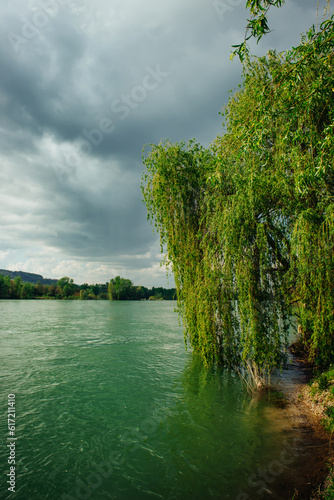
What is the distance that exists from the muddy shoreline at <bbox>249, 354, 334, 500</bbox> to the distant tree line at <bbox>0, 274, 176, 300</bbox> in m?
78.5

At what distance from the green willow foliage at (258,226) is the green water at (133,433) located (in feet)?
6.12

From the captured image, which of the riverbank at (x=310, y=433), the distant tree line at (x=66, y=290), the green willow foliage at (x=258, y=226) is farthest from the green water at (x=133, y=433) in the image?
the distant tree line at (x=66, y=290)

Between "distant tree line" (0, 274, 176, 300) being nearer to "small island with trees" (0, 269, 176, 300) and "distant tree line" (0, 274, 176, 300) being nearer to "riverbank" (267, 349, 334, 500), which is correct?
"small island with trees" (0, 269, 176, 300)

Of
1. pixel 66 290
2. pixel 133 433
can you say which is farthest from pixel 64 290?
pixel 133 433

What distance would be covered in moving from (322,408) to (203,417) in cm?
325

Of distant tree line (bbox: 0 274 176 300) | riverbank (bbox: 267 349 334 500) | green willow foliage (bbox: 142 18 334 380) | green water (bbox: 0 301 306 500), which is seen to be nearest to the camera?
riverbank (bbox: 267 349 334 500)

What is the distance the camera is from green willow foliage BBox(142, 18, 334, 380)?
6.56m

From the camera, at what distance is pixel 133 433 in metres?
6.61

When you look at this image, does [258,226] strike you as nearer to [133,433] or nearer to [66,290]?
[133,433]

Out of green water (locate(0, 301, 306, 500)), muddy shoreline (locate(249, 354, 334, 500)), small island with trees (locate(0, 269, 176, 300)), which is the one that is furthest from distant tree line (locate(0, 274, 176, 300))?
muddy shoreline (locate(249, 354, 334, 500))

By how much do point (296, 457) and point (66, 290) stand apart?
9974cm

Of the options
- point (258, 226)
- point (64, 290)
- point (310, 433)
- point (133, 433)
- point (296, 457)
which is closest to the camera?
point (296, 457)

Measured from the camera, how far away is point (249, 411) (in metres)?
7.54

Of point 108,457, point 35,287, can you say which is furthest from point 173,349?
point 35,287
